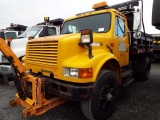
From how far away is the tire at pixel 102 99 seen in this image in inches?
115

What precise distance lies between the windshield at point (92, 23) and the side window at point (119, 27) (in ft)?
0.90

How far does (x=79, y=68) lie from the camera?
2707 millimetres

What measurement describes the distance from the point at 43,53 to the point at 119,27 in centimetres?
210

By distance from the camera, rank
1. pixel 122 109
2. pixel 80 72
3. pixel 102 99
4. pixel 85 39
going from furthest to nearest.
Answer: pixel 122 109
pixel 102 99
pixel 85 39
pixel 80 72

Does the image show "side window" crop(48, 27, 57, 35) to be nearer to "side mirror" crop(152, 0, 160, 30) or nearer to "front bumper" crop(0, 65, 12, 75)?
"front bumper" crop(0, 65, 12, 75)

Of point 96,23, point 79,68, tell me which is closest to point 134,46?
point 96,23

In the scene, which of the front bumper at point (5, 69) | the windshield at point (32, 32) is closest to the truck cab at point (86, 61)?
the front bumper at point (5, 69)

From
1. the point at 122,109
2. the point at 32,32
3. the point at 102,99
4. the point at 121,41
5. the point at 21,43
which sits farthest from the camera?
the point at 32,32

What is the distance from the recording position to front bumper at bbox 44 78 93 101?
8.94 ft

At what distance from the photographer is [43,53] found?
3250mm

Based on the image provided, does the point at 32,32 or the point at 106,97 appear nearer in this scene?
the point at 106,97

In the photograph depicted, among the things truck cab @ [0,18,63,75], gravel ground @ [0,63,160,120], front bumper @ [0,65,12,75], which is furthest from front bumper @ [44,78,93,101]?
front bumper @ [0,65,12,75]

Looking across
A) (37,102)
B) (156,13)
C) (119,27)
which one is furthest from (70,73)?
(119,27)

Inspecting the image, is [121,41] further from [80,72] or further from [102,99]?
[80,72]
